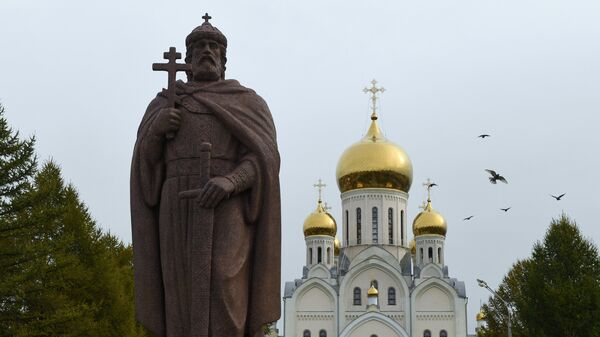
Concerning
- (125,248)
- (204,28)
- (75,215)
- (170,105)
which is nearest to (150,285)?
(170,105)

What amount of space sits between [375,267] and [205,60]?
58.9 meters

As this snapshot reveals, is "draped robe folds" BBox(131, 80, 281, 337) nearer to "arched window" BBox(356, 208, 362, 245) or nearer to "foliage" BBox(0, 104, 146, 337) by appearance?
"foliage" BBox(0, 104, 146, 337)

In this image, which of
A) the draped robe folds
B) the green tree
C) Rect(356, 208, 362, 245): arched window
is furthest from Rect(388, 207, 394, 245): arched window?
the draped robe folds

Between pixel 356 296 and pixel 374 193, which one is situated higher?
pixel 374 193

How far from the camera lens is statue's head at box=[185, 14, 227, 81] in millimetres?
7379

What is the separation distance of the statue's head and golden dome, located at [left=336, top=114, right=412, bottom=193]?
197ft

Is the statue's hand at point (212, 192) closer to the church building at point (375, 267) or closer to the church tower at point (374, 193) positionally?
the church building at point (375, 267)

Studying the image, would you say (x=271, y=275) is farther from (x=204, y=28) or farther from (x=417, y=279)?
(x=417, y=279)

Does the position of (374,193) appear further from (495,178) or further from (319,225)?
(495,178)

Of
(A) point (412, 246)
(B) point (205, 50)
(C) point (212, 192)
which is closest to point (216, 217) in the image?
(C) point (212, 192)

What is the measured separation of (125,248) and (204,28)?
27296mm

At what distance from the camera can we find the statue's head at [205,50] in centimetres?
738

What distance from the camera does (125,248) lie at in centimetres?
3388

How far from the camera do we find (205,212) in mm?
6855
